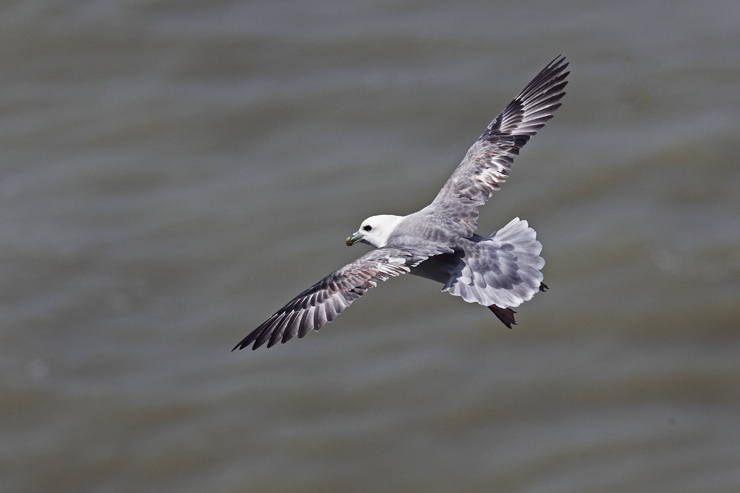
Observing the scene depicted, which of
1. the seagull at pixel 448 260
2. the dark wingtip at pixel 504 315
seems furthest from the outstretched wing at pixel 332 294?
the dark wingtip at pixel 504 315

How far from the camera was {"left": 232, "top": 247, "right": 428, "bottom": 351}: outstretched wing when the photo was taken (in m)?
6.95

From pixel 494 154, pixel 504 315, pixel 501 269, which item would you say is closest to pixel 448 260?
pixel 501 269

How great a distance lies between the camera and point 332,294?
7066 mm

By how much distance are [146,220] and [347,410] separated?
17.6ft

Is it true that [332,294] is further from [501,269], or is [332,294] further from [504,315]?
[504,315]

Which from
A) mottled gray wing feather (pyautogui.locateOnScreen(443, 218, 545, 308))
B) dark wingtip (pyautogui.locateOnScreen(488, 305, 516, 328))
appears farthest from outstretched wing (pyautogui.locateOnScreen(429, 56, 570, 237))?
dark wingtip (pyautogui.locateOnScreen(488, 305, 516, 328))

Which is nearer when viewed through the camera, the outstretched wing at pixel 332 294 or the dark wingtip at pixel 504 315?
the outstretched wing at pixel 332 294

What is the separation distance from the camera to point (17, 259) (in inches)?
733

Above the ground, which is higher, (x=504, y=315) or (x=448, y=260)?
(x=448, y=260)

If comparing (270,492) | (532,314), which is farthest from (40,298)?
(532,314)

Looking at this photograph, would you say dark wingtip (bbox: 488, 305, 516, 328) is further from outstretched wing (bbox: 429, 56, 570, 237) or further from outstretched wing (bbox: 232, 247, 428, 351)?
outstretched wing (bbox: 232, 247, 428, 351)

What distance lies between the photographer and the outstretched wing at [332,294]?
695 cm

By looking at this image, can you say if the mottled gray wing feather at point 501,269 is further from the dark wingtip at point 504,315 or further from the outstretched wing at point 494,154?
the dark wingtip at point 504,315

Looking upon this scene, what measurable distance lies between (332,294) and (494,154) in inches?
93.0
